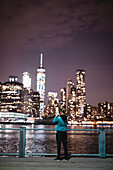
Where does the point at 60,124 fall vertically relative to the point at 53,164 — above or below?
above

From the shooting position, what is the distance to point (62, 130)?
34.5ft

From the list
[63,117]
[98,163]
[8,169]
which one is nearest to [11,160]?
[8,169]

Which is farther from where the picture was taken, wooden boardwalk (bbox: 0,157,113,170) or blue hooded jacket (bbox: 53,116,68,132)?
blue hooded jacket (bbox: 53,116,68,132)

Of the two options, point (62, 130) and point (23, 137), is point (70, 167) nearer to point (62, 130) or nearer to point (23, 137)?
point (62, 130)

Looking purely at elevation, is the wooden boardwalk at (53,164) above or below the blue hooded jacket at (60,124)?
below

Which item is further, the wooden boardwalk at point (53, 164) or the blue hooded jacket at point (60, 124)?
the blue hooded jacket at point (60, 124)

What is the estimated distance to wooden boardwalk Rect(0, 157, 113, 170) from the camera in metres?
8.98

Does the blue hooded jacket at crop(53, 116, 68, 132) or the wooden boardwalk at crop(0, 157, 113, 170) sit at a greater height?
the blue hooded jacket at crop(53, 116, 68, 132)

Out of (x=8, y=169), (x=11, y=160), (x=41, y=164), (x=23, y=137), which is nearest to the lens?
(x=8, y=169)

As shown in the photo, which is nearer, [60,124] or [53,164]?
[53,164]

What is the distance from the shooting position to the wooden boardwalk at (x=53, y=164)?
898 cm

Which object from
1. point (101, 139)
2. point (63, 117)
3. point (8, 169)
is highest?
point (63, 117)

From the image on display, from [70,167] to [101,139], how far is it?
2.26m

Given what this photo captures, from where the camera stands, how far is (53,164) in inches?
376
